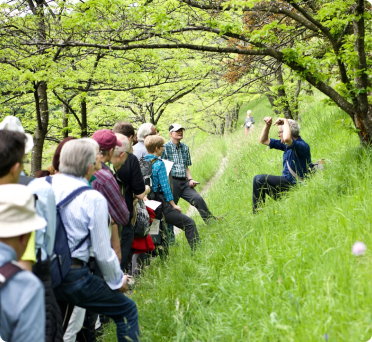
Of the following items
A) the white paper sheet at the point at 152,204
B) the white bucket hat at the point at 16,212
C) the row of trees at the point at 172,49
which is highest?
the row of trees at the point at 172,49

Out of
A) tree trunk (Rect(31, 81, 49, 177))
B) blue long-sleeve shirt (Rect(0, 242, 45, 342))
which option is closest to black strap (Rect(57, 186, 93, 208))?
blue long-sleeve shirt (Rect(0, 242, 45, 342))

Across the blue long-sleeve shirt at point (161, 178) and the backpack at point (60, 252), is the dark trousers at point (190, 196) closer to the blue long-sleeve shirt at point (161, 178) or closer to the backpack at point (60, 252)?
the blue long-sleeve shirt at point (161, 178)

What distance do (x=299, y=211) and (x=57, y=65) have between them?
19.0 feet

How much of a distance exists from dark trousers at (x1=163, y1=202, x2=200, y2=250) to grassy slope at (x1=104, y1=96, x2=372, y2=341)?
0.22m

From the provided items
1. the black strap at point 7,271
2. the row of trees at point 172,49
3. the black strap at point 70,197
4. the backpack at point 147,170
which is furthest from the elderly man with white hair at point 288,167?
the black strap at point 7,271

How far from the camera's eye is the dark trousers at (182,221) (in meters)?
5.17

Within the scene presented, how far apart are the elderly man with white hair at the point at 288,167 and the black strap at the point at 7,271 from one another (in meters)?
4.04

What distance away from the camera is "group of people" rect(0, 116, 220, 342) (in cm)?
164

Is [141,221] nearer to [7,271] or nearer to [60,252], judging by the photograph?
[60,252]

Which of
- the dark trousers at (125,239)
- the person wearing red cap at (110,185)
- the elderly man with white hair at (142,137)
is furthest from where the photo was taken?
the elderly man with white hair at (142,137)

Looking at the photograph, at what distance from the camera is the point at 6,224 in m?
1.68

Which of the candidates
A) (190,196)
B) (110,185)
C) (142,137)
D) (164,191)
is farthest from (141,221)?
(142,137)

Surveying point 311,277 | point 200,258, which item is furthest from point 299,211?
point 311,277

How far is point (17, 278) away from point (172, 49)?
8921mm
